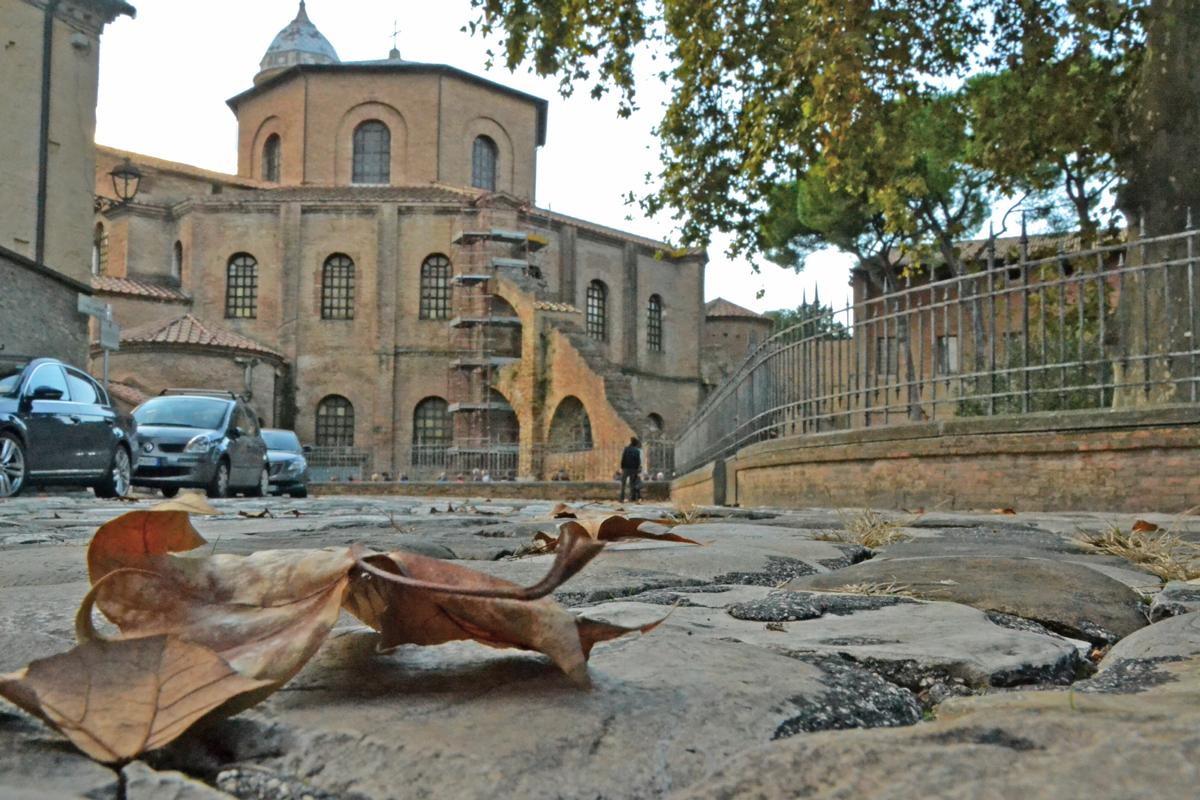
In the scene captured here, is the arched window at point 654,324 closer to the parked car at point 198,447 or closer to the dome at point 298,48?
the dome at point 298,48

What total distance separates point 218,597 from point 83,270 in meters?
21.4

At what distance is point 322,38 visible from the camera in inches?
1937

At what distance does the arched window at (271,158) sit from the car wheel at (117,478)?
2993 cm

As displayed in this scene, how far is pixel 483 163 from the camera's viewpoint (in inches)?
1620

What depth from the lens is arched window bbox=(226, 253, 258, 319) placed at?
37.3 meters

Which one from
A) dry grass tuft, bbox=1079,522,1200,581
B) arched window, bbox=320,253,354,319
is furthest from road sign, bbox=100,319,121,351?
arched window, bbox=320,253,354,319

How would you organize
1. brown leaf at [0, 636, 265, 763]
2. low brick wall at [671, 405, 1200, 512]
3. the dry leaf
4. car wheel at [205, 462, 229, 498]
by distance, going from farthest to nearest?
1. car wheel at [205, 462, 229, 498]
2. low brick wall at [671, 405, 1200, 512]
3. the dry leaf
4. brown leaf at [0, 636, 265, 763]

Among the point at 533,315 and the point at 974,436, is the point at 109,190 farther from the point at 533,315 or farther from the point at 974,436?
the point at 974,436

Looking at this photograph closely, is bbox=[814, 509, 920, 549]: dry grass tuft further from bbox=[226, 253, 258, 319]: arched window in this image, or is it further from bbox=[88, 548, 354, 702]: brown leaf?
bbox=[226, 253, 258, 319]: arched window

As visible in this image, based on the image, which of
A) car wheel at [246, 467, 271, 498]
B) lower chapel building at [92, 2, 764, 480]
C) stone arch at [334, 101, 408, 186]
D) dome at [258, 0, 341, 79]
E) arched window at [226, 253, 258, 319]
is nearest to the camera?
car wheel at [246, 467, 271, 498]

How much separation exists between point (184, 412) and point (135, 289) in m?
22.2

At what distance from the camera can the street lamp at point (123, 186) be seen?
101 feet

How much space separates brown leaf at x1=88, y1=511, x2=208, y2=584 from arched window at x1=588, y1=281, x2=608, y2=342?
40600 mm

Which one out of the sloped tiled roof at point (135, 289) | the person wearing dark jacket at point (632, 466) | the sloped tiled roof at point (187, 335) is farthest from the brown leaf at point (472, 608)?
the sloped tiled roof at point (135, 289)
